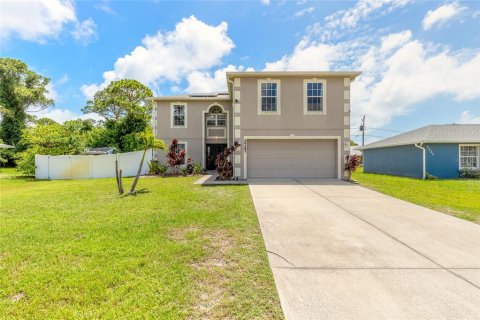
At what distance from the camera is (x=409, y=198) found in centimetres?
773

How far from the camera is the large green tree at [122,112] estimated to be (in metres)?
25.8

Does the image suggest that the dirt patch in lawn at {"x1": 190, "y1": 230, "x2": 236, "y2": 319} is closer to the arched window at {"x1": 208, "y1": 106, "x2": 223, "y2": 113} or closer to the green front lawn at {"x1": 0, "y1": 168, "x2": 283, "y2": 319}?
the green front lawn at {"x1": 0, "y1": 168, "x2": 283, "y2": 319}

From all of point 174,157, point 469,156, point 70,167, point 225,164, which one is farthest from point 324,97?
point 70,167

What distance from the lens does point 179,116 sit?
16.6 meters

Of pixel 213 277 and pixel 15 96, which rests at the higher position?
pixel 15 96

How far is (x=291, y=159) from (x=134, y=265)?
10.4 metres

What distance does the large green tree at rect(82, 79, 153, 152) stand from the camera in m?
25.8

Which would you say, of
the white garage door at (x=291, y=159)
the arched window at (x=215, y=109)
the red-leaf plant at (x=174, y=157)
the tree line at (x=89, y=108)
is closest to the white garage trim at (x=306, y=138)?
the white garage door at (x=291, y=159)

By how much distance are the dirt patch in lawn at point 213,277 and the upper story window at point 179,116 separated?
13707 millimetres

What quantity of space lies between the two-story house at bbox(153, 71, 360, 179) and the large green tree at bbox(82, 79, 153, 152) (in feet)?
57.5

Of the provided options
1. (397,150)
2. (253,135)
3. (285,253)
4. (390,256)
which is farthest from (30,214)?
(397,150)

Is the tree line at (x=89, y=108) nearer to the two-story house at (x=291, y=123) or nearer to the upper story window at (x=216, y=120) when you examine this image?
the upper story window at (x=216, y=120)

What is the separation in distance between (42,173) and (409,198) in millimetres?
19937

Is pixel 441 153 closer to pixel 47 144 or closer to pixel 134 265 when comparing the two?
pixel 134 265
